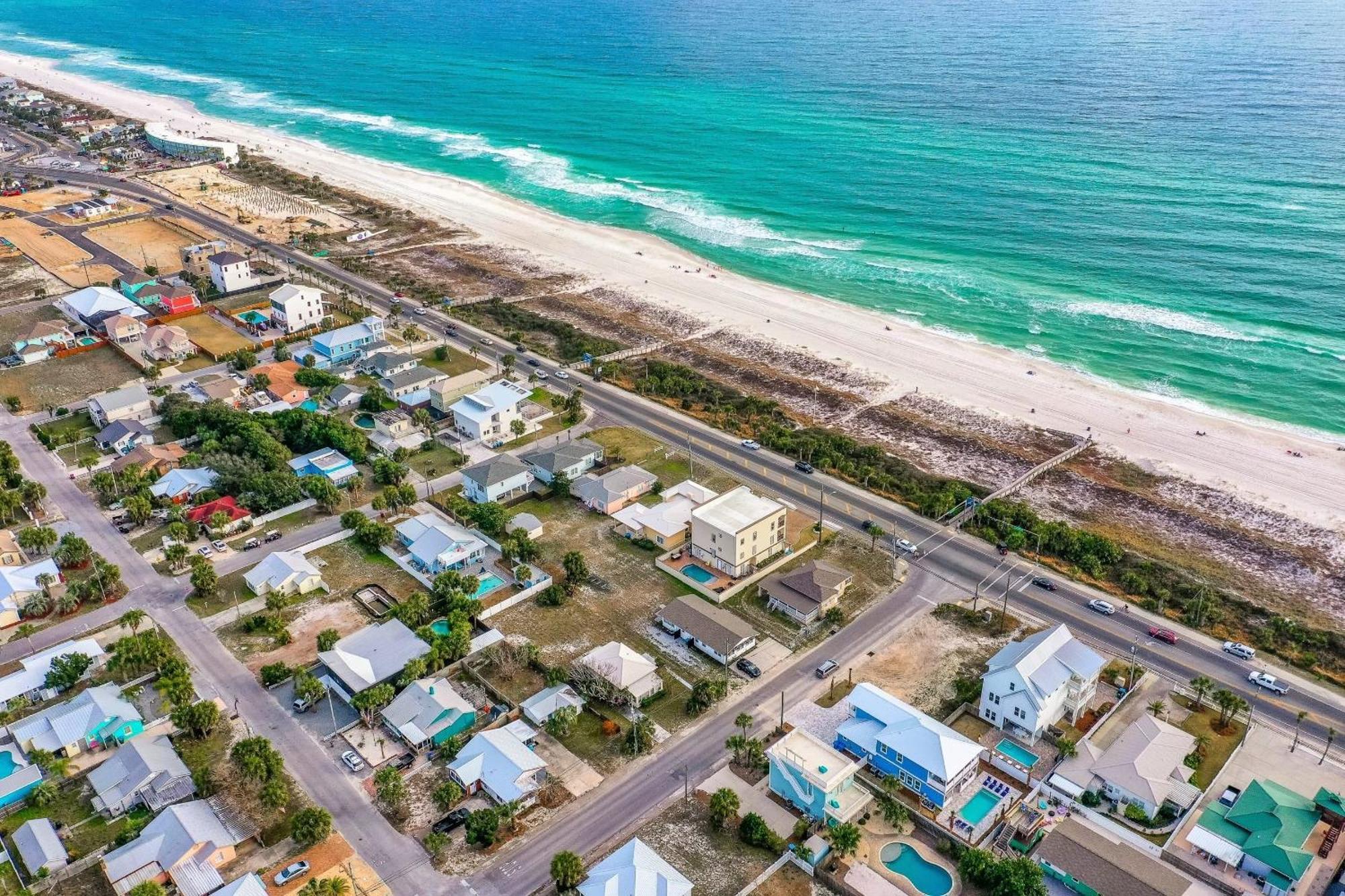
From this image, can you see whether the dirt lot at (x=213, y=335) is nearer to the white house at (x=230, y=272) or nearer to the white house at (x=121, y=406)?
the white house at (x=230, y=272)

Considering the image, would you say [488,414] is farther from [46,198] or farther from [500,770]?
[46,198]

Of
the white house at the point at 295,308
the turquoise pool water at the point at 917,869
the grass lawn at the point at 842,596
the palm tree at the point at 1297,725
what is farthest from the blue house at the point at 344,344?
the palm tree at the point at 1297,725

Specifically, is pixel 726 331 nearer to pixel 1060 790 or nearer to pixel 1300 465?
pixel 1300 465

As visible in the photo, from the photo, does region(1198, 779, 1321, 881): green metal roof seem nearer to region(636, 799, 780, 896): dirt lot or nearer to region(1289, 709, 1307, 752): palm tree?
region(1289, 709, 1307, 752): palm tree

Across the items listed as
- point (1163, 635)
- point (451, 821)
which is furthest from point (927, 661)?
point (451, 821)

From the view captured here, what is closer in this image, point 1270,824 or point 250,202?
point 1270,824
